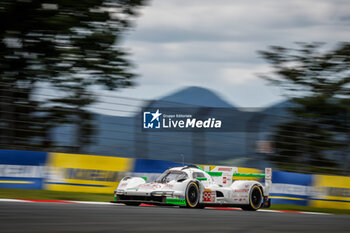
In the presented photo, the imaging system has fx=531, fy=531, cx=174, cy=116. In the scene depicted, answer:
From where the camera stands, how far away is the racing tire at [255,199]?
11133 millimetres

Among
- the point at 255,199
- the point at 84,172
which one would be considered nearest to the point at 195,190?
the point at 255,199

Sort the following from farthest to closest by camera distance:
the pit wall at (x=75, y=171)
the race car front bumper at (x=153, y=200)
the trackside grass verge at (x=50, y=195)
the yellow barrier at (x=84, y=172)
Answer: the yellow barrier at (x=84, y=172), the pit wall at (x=75, y=171), the race car front bumper at (x=153, y=200), the trackside grass verge at (x=50, y=195)

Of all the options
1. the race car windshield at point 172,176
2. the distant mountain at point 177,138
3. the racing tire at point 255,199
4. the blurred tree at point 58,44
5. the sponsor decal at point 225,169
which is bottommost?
the racing tire at point 255,199

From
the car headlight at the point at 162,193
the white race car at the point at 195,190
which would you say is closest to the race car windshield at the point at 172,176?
the white race car at the point at 195,190

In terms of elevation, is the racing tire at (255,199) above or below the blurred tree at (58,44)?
below

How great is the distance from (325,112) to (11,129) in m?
11.4

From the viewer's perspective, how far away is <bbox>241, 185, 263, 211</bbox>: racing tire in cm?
1113

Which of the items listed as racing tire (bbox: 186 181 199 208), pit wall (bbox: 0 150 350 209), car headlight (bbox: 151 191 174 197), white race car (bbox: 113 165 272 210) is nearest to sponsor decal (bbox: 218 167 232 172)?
white race car (bbox: 113 165 272 210)

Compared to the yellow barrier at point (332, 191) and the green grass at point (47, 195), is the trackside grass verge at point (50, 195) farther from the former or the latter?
the yellow barrier at point (332, 191)

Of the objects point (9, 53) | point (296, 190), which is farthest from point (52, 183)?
point (296, 190)

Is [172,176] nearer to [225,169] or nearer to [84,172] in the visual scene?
[225,169]

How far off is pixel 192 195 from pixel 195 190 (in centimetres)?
12

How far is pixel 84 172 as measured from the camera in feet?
35.9

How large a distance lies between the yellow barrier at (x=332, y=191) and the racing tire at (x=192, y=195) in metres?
4.67
